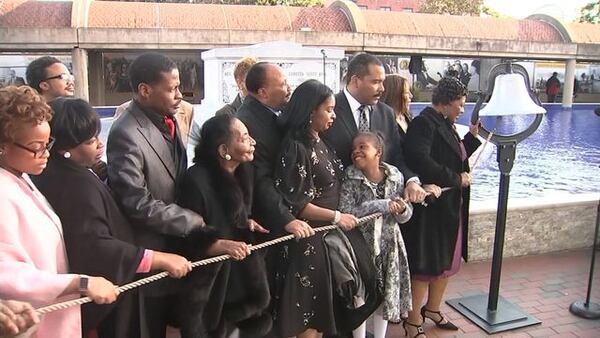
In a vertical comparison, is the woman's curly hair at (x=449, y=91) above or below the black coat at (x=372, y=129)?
above

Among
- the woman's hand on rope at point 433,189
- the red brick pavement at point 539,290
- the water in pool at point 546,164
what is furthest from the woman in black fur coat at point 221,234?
the water in pool at point 546,164

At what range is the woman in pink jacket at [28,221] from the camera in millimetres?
1455

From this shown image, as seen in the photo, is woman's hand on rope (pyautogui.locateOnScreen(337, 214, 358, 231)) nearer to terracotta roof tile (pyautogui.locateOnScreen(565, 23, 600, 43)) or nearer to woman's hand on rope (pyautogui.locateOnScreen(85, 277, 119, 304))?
woman's hand on rope (pyautogui.locateOnScreen(85, 277, 119, 304))

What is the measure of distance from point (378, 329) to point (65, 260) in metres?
1.78

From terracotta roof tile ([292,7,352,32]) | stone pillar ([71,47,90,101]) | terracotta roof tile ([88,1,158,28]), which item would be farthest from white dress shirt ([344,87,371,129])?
terracotta roof tile ([88,1,158,28])

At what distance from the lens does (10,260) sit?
56.8 inches

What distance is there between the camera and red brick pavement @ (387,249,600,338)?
3.10 m

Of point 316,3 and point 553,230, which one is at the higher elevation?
point 316,3

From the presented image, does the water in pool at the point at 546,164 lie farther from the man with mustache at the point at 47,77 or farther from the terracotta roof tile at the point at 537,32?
the terracotta roof tile at the point at 537,32

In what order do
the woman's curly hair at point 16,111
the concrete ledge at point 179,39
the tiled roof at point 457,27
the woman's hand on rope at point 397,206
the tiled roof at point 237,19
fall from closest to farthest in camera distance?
the woman's curly hair at point 16,111 → the woman's hand on rope at point 397,206 → the concrete ledge at point 179,39 → the tiled roof at point 237,19 → the tiled roof at point 457,27

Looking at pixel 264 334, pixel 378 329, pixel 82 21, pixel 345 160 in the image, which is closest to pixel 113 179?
pixel 264 334

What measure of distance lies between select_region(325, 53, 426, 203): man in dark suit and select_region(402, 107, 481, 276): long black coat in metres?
0.11

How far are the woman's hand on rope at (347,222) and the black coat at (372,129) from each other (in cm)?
38

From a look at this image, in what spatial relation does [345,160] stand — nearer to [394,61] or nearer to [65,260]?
[65,260]
